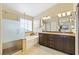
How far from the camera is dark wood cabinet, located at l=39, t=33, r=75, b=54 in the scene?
2.50 m

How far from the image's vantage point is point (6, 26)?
214 centimetres

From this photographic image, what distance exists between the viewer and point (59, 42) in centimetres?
291

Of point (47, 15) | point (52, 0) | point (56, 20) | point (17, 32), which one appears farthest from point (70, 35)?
point (17, 32)

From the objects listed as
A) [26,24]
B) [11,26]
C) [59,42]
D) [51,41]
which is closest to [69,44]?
[59,42]

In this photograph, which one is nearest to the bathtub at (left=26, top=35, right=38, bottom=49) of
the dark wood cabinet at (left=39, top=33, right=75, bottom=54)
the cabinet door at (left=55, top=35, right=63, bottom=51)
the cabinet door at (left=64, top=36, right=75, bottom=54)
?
the dark wood cabinet at (left=39, top=33, right=75, bottom=54)

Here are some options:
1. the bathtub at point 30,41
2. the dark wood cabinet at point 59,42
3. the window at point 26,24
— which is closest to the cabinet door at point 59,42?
the dark wood cabinet at point 59,42

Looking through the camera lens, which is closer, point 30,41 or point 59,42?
point 30,41

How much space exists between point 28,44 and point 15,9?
Result: 3.61ft

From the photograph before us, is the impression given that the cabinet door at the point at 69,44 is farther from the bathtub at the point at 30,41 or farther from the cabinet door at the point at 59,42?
the bathtub at the point at 30,41

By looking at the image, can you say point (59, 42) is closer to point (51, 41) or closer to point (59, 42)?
point (59, 42)

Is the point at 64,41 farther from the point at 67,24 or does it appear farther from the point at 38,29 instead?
the point at 38,29

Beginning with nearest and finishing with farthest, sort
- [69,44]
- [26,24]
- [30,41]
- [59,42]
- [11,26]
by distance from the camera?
[11,26]
[26,24]
[69,44]
[30,41]
[59,42]

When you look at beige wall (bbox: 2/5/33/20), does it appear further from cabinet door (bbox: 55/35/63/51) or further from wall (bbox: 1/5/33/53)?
cabinet door (bbox: 55/35/63/51)
